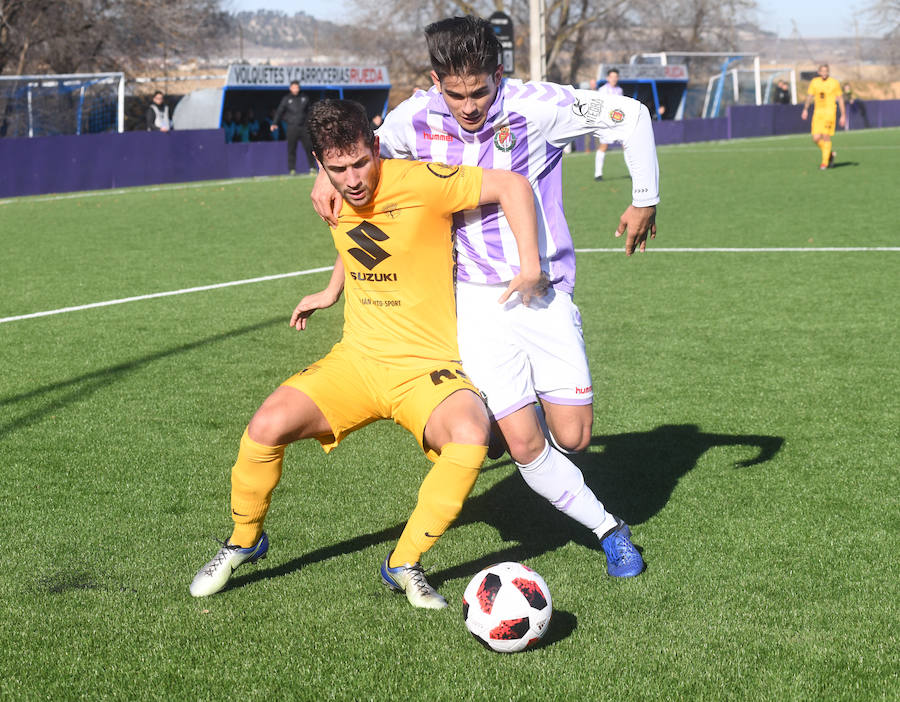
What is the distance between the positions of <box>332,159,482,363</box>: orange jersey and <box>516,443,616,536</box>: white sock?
52 cm

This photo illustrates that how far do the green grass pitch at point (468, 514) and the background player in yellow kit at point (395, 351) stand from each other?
0.30m

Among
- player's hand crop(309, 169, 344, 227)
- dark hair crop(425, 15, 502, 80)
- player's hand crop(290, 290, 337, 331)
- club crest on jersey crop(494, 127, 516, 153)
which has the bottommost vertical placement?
player's hand crop(290, 290, 337, 331)

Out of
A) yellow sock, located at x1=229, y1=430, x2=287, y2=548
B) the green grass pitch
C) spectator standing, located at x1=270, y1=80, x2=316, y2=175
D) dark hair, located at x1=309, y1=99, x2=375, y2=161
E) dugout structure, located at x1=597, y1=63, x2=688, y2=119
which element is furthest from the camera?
dugout structure, located at x1=597, y1=63, x2=688, y2=119

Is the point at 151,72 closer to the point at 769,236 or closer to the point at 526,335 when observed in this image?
the point at 769,236

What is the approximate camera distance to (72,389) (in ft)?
22.3

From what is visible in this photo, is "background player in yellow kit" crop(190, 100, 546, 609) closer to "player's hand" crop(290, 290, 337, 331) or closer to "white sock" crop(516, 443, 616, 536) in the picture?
"player's hand" crop(290, 290, 337, 331)

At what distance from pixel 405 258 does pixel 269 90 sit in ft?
97.6

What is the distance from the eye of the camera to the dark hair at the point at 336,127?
360 cm

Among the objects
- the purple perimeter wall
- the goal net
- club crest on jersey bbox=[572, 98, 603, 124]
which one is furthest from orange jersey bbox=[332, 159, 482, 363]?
the goal net

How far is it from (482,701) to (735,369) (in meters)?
4.33

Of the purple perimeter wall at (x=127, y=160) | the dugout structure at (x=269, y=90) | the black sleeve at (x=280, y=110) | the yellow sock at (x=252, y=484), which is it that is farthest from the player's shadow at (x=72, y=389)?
the dugout structure at (x=269, y=90)

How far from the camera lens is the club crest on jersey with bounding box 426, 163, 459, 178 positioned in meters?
3.85

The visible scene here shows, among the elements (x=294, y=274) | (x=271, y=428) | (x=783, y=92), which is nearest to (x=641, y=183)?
(x=271, y=428)

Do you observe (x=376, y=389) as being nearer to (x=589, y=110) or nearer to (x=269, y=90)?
(x=589, y=110)
